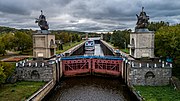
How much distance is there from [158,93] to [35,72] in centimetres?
1655

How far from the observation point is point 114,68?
35625mm

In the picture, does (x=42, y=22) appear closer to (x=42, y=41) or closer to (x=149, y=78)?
(x=42, y=41)

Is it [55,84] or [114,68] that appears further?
[114,68]

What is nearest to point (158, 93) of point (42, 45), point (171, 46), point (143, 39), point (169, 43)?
point (171, 46)

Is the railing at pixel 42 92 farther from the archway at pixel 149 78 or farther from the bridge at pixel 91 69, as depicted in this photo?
the archway at pixel 149 78

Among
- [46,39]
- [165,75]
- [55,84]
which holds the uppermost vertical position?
[46,39]

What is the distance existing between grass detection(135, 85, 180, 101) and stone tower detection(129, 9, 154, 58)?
711cm

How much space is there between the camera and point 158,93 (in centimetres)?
2291

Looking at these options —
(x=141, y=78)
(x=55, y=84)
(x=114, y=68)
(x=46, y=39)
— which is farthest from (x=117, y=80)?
(x=46, y=39)

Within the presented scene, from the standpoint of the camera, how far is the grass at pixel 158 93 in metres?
20.8

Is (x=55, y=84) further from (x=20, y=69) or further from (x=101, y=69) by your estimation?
(x=101, y=69)

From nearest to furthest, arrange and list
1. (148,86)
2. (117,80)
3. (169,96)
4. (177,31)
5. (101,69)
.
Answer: (169,96), (148,86), (177,31), (117,80), (101,69)

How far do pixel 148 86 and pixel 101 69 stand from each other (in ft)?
37.8

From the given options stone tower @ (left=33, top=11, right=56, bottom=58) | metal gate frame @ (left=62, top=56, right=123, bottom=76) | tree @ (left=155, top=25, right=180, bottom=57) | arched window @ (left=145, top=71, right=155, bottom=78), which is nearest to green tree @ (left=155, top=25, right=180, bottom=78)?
tree @ (left=155, top=25, right=180, bottom=57)
